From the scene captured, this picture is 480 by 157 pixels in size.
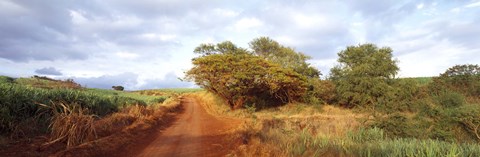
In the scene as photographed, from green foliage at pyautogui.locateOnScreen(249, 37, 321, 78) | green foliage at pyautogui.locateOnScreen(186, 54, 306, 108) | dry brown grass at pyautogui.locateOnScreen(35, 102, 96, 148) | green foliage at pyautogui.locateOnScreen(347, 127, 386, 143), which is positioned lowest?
green foliage at pyautogui.locateOnScreen(347, 127, 386, 143)

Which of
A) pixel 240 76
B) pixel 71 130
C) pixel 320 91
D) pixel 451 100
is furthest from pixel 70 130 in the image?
pixel 451 100

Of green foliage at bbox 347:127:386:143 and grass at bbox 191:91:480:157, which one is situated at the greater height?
grass at bbox 191:91:480:157

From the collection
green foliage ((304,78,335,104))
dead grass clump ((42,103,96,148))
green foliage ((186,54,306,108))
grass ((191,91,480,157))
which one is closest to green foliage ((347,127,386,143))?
grass ((191,91,480,157))

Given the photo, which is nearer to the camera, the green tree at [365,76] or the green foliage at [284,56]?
the green tree at [365,76]

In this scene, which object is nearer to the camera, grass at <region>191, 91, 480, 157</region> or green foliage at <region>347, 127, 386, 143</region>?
grass at <region>191, 91, 480, 157</region>

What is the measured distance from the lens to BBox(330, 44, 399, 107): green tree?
33.6m

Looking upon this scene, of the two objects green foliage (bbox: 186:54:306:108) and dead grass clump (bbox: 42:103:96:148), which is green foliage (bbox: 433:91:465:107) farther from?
dead grass clump (bbox: 42:103:96:148)

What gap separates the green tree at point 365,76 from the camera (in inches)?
1324

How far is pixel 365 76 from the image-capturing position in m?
34.7

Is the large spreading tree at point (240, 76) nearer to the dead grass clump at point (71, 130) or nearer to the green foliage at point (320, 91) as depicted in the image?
the green foliage at point (320, 91)

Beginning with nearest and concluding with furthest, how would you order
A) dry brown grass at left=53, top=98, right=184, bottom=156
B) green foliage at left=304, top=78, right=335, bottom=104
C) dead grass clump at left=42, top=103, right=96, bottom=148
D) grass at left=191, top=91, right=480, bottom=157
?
grass at left=191, top=91, right=480, bottom=157
dry brown grass at left=53, top=98, right=184, bottom=156
dead grass clump at left=42, top=103, right=96, bottom=148
green foliage at left=304, top=78, right=335, bottom=104

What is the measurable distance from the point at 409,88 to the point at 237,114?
18848 millimetres

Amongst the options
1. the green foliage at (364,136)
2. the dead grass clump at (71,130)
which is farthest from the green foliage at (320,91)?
the dead grass clump at (71,130)

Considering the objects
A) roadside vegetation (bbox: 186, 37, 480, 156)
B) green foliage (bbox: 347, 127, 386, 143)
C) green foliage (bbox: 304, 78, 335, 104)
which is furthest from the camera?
green foliage (bbox: 304, 78, 335, 104)
